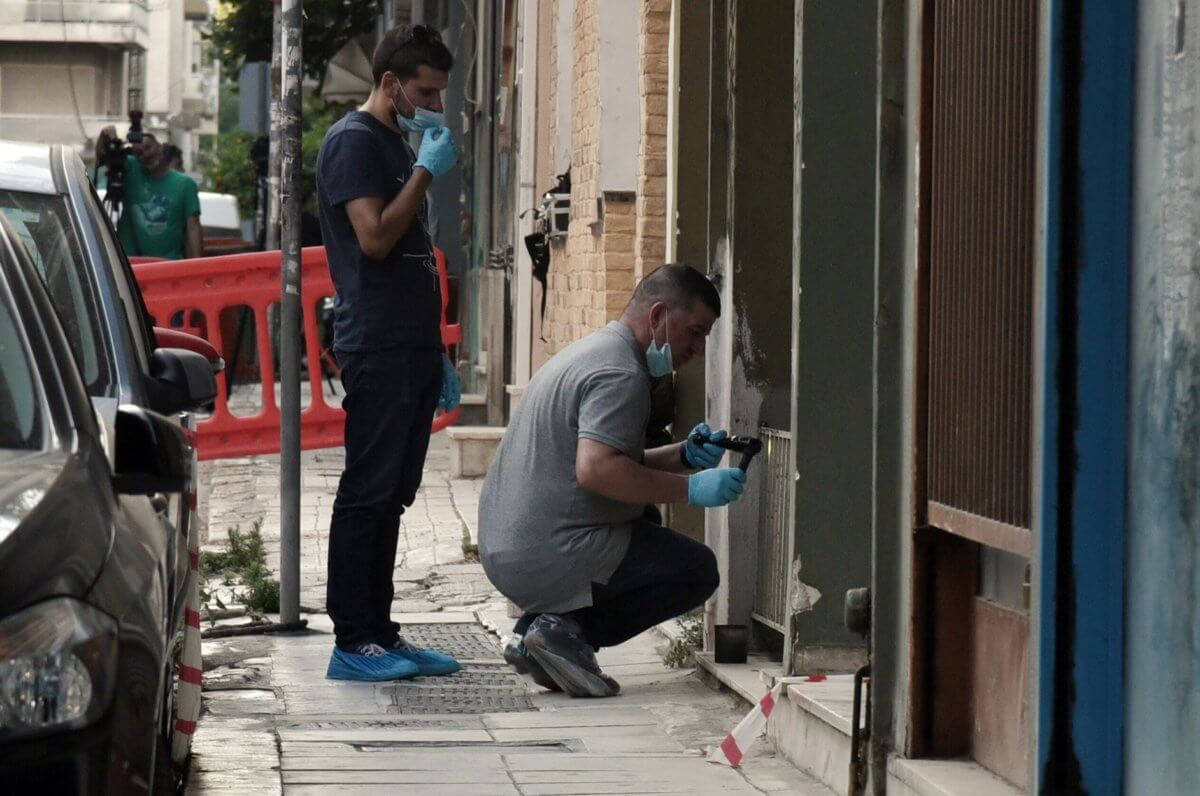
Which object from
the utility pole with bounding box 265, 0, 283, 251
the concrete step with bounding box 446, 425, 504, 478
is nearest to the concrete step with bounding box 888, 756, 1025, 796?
the utility pole with bounding box 265, 0, 283, 251

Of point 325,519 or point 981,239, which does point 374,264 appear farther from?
point 325,519

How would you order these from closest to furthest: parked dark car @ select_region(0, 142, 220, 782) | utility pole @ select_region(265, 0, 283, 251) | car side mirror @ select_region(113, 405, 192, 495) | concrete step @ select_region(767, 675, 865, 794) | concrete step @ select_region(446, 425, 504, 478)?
car side mirror @ select_region(113, 405, 192, 495), parked dark car @ select_region(0, 142, 220, 782), concrete step @ select_region(767, 675, 865, 794), utility pole @ select_region(265, 0, 283, 251), concrete step @ select_region(446, 425, 504, 478)

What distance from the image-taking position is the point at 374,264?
6.61m

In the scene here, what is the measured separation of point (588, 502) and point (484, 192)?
11.6 meters

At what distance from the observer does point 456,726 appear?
6078 millimetres

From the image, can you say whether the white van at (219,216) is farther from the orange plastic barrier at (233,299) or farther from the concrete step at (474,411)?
the orange plastic barrier at (233,299)

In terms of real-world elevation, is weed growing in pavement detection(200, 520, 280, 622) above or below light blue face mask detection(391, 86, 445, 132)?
below

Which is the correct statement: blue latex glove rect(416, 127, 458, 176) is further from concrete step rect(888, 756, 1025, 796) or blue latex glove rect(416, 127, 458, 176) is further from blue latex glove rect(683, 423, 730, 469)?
concrete step rect(888, 756, 1025, 796)

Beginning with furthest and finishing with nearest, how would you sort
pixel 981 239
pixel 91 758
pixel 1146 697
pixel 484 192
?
pixel 484 192 → pixel 981 239 → pixel 1146 697 → pixel 91 758

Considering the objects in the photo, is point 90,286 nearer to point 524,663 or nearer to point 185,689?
point 185,689

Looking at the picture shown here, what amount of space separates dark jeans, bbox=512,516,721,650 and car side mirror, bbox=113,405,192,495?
3135 millimetres

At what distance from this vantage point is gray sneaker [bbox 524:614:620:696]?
6.47 metres

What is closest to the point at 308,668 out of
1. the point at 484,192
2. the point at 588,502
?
the point at 588,502

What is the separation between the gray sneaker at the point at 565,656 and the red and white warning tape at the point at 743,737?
82 cm
